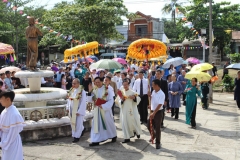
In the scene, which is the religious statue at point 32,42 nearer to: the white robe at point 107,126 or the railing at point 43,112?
the railing at point 43,112

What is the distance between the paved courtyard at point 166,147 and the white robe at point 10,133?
1.95m

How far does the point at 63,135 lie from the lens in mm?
8492

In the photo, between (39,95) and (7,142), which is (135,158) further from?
(39,95)

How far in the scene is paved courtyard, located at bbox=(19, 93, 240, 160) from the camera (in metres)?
6.80

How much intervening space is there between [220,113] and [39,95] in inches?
276

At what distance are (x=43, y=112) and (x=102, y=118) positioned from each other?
2.07m

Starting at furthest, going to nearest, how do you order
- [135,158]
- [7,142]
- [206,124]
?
[206,124] < [135,158] < [7,142]

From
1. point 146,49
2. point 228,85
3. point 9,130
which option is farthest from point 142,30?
point 9,130

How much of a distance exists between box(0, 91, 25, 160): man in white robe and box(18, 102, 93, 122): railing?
3.21m

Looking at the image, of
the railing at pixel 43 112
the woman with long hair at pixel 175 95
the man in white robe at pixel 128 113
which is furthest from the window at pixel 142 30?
the man in white robe at pixel 128 113

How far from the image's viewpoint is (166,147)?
7.45 meters

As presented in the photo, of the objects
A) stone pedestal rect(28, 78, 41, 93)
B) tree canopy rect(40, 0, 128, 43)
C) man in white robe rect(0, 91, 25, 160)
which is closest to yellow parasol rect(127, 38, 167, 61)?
stone pedestal rect(28, 78, 41, 93)

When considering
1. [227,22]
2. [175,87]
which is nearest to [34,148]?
[175,87]

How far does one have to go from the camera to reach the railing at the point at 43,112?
8211 mm
